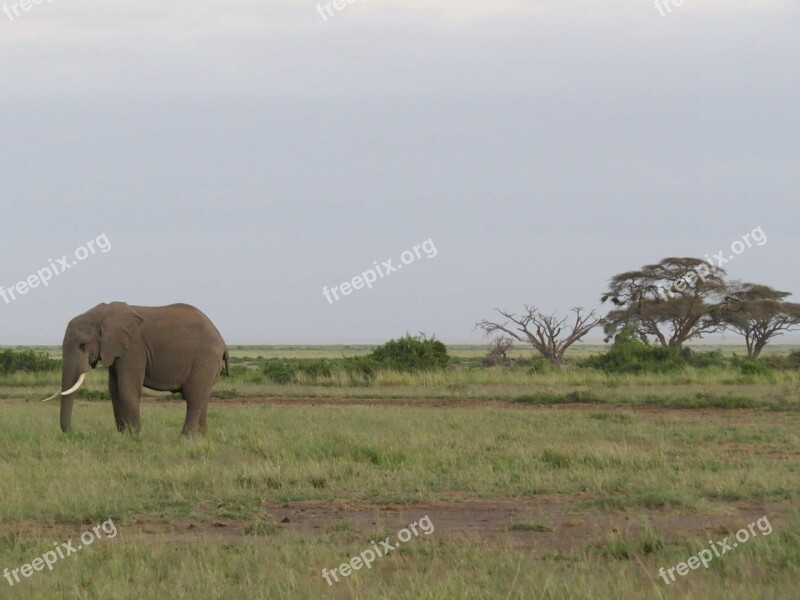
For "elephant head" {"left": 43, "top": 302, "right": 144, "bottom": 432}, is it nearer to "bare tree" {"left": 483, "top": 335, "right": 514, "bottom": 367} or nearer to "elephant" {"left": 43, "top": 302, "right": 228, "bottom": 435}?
"elephant" {"left": 43, "top": 302, "right": 228, "bottom": 435}

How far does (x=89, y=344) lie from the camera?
15.2m

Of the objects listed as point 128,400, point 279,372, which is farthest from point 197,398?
point 279,372

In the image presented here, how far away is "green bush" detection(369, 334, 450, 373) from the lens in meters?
31.6

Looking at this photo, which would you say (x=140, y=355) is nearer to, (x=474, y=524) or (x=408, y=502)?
(x=408, y=502)

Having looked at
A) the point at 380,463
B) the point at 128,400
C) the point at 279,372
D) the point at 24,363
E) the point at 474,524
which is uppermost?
the point at 24,363

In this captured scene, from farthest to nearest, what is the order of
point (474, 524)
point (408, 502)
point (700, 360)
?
point (700, 360), point (408, 502), point (474, 524)

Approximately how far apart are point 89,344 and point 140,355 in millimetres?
688

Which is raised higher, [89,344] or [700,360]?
[89,344]

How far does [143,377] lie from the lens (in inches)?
615

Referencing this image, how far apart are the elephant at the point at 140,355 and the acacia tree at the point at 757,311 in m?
35.6

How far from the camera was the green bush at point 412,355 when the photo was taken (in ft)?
104

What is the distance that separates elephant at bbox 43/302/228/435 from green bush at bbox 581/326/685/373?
55.1 ft

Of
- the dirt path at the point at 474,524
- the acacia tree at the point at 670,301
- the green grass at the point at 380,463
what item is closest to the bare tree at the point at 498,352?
the acacia tree at the point at 670,301

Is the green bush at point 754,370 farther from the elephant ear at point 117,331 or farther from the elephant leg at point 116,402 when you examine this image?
the elephant leg at point 116,402
